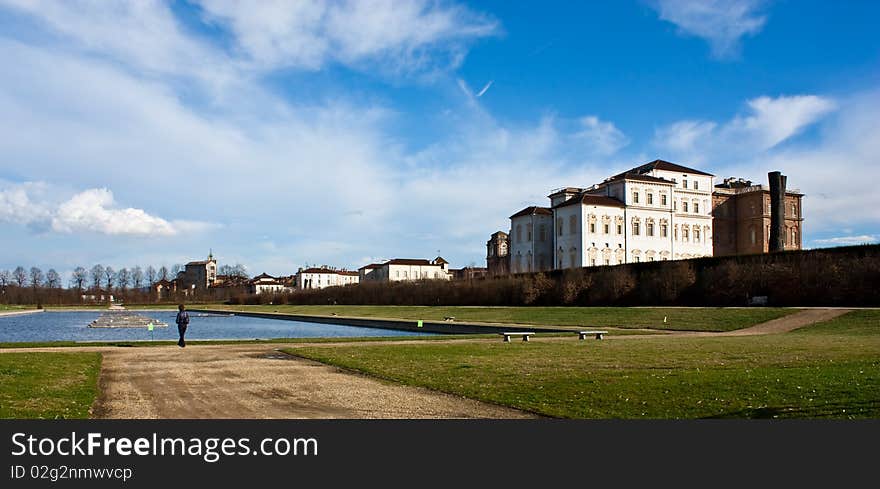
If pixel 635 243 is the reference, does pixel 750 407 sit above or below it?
below

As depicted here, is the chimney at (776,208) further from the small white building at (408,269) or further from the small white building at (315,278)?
the small white building at (315,278)

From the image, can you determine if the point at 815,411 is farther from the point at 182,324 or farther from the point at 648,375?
the point at 182,324

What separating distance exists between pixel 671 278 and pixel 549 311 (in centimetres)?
1162

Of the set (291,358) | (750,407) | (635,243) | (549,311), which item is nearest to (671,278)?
(549,311)

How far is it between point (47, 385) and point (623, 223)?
277ft

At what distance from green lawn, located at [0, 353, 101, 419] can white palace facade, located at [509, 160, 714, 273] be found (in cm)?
7524

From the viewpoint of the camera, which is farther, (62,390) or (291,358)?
(291,358)

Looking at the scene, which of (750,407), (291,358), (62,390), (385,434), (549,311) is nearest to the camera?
(385,434)

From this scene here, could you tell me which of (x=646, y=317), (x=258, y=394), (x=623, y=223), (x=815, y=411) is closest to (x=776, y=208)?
(x=623, y=223)

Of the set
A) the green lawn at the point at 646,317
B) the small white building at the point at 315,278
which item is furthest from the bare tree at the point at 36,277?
the green lawn at the point at 646,317

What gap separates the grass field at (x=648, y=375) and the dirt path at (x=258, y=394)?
94cm

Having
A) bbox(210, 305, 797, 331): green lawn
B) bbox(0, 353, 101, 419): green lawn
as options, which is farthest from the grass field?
bbox(210, 305, 797, 331): green lawn

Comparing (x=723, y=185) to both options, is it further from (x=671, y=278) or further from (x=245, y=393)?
(x=245, y=393)

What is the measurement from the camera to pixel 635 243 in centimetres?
9350
